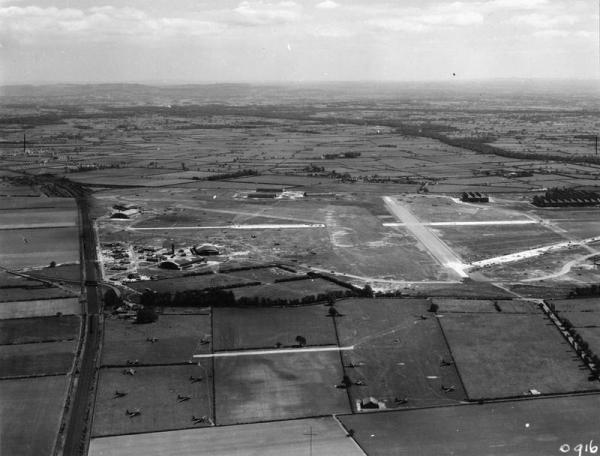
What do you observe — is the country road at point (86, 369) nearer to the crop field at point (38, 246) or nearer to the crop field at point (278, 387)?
the crop field at point (38, 246)

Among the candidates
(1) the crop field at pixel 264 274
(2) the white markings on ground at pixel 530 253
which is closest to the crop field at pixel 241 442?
(1) the crop field at pixel 264 274

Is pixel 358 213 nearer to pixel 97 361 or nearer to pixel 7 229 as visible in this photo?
pixel 7 229

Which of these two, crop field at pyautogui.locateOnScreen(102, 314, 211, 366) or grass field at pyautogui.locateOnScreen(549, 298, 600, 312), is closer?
crop field at pyautogui.locateOnScreen(102, 314, 211, 366)

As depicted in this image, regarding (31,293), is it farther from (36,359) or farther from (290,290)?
(290,290)

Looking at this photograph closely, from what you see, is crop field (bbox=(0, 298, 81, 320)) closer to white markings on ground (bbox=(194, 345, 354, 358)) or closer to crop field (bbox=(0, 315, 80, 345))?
crop field (bbox=(0, 315, 80, 345))

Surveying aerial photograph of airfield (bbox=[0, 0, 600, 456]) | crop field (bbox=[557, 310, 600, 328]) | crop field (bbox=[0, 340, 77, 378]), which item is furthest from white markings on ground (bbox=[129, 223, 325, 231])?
crop field (bbox=[557, 310, 600, 328])
